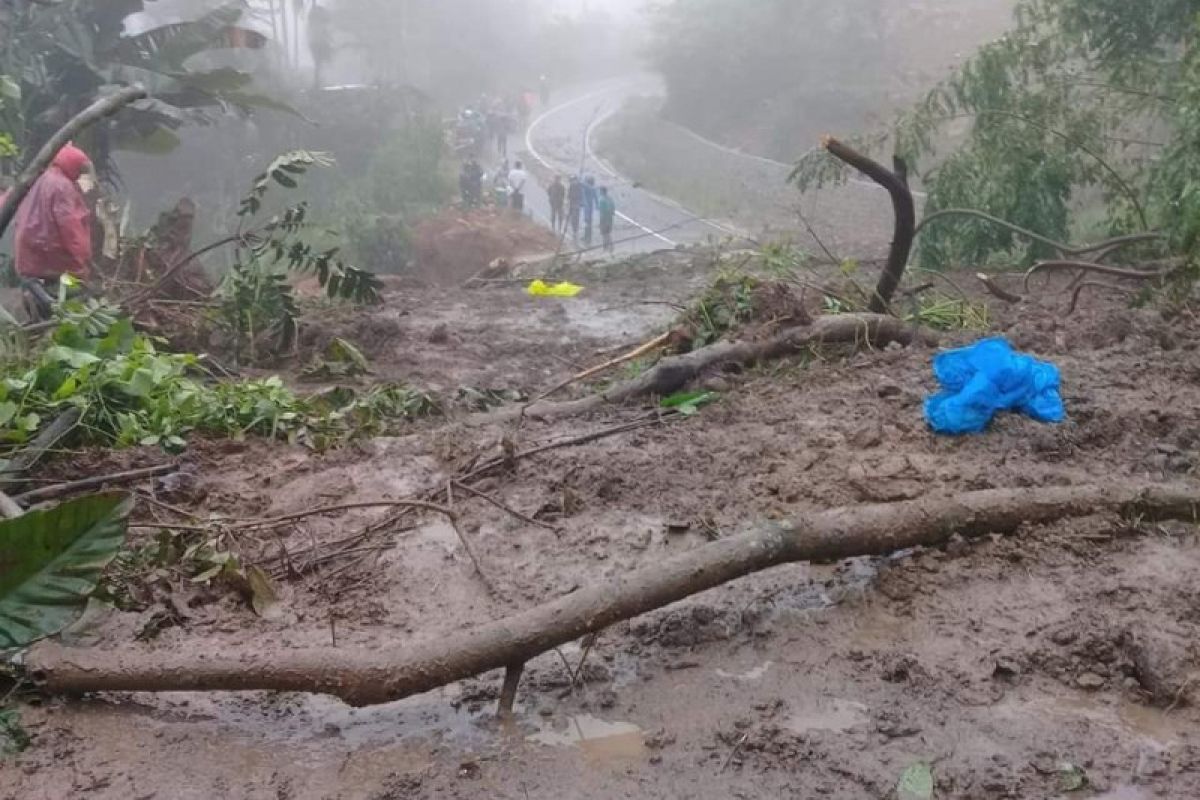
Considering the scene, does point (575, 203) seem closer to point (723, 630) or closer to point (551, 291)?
point (551, 291)

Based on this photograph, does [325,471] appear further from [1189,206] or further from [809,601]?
[1189,206]

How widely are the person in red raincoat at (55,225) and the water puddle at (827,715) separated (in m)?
6.27

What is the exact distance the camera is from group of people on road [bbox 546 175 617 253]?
1706 centimetres

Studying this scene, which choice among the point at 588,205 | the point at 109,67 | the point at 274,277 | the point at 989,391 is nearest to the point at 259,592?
the point at 989,391

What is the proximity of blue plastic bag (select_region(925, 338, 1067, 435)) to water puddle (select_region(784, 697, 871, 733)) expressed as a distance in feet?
6.52

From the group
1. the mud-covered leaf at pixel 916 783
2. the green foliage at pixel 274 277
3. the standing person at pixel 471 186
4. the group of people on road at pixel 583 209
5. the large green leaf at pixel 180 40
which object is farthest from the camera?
the standing person at pixel 471 186

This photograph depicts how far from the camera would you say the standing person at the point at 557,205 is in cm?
1919

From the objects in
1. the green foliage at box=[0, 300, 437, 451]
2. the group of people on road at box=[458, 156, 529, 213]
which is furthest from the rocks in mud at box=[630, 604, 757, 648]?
the group of people on road at box=[458, 156, 529, 213]

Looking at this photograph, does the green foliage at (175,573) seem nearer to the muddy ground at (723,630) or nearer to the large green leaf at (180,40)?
the muddy ground at (723,630)

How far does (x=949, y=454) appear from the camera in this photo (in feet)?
13.8

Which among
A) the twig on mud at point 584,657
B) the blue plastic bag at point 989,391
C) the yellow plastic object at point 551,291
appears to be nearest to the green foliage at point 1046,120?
the yellow plastic object at point 551,291

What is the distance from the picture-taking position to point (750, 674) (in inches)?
114

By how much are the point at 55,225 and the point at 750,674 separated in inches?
241

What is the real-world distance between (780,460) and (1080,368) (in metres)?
1.90
